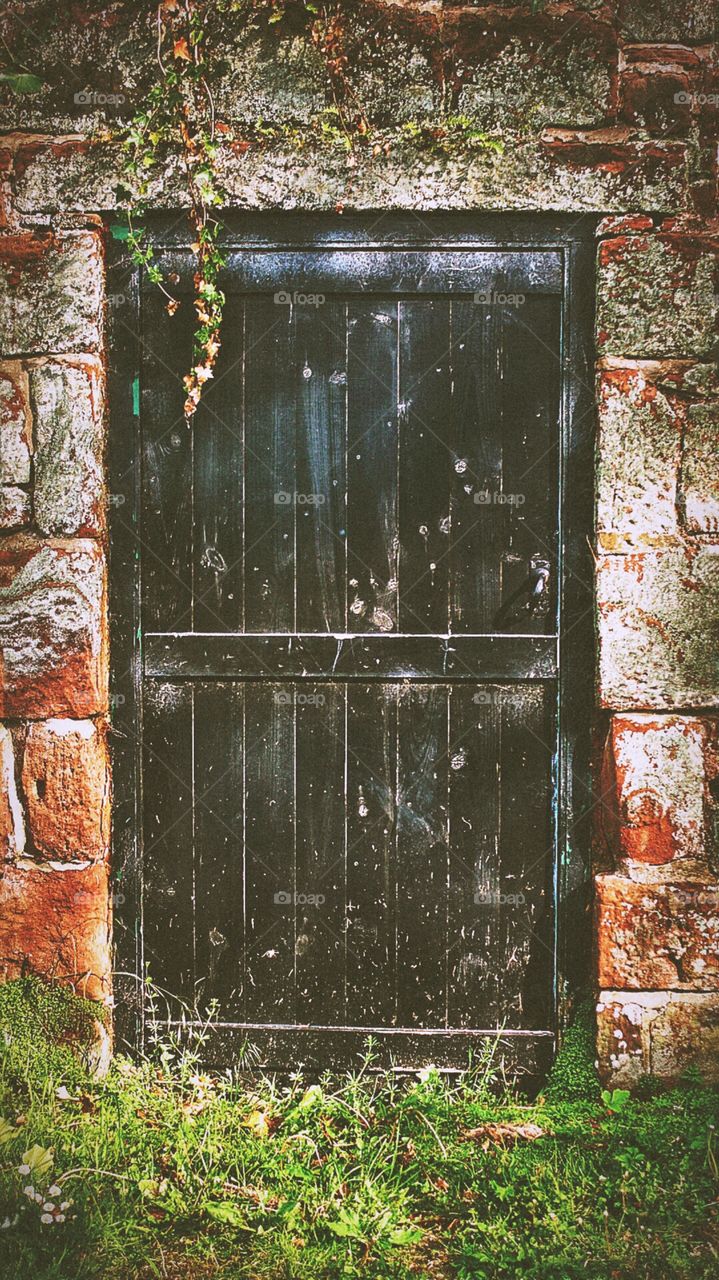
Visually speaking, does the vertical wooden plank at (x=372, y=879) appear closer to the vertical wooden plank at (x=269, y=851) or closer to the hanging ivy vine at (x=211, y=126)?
the vertical wooden plank at (x=269, y=851)

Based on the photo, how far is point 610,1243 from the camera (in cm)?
187

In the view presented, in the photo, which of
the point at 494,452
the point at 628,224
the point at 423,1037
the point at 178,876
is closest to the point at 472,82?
the point at 628,224

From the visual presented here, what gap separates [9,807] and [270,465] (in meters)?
1.30

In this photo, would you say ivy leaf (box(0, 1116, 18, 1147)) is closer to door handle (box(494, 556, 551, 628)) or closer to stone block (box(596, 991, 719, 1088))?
stone block (box(596, 991, 719, 1088))

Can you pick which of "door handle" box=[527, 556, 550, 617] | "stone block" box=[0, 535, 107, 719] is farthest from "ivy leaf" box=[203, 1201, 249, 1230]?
"door handle" box=[527, 556, 550, 617]

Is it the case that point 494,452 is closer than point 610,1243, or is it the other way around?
point 610,1243

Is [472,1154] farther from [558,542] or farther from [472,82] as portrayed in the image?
[472,82]

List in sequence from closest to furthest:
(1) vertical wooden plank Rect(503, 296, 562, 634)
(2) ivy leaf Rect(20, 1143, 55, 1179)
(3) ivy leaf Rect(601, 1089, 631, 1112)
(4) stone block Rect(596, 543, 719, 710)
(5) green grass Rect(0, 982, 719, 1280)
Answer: (5) green grass Rect(0, 982, 719, 1280), (2) ivy leaf Rect(20, 1143, 55, 1179), (3) ivy leaf Rect(601, 1089, 631, 1112), (4) stone block Rect(596, 543, 719, 710), (1) vertical wooden plank Rect(503, 296, 562, 634)

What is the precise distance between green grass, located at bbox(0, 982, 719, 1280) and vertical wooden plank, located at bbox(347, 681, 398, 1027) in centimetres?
25

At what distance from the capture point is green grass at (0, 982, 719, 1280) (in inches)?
73.4

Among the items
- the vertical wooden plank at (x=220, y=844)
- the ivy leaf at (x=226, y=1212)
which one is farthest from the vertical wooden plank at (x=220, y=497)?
the ivy leaf at (x=226, y=1212)

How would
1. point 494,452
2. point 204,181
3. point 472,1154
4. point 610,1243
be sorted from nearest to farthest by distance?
point 610,1243 → point 472,1154 → point 204,181 → point 494,452

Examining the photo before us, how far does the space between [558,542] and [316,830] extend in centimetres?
116

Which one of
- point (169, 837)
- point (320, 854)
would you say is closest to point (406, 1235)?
point (320, 854)
